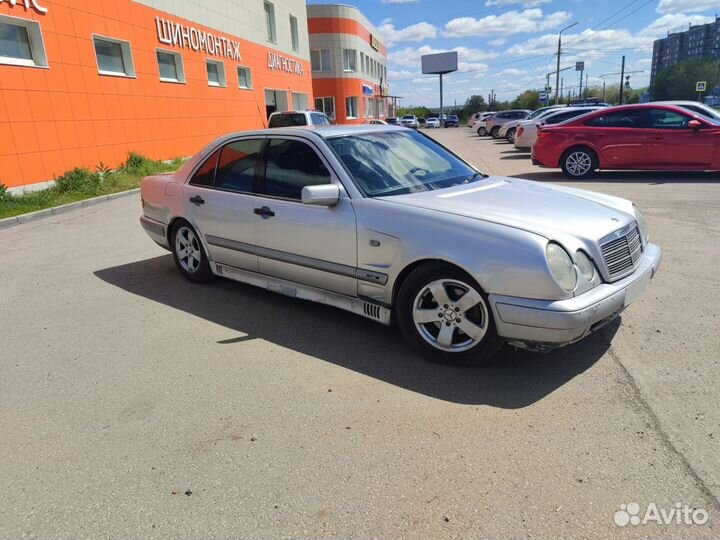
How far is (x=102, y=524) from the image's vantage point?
2.30m

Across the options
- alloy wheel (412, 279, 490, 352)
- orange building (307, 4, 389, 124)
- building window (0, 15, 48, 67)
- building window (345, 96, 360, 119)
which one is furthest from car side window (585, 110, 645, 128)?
building window (345, 96, 360, 119)

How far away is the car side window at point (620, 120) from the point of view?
427 inches

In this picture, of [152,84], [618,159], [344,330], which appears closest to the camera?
[344,330]

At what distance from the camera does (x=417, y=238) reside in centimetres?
350

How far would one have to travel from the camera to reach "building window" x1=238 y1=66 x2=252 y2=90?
955 inches

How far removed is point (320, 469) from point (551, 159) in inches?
426

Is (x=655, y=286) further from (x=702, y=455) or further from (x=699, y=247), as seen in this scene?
(x=702, y=455)

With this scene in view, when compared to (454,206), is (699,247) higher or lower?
lower

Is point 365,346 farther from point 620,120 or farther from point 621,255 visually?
point 620,120

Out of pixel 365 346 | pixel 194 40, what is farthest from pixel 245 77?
pixel 365 346

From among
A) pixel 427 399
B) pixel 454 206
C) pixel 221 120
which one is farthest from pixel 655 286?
pixel 221 120

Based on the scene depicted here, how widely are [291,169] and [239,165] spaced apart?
707 mm

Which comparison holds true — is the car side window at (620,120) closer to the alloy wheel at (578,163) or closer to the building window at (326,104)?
the alloy wheel at (578,163)

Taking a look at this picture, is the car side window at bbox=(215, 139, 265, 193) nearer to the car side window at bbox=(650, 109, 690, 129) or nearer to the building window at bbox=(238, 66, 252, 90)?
the car side window at bbox=(650, 109, 690, 129)
